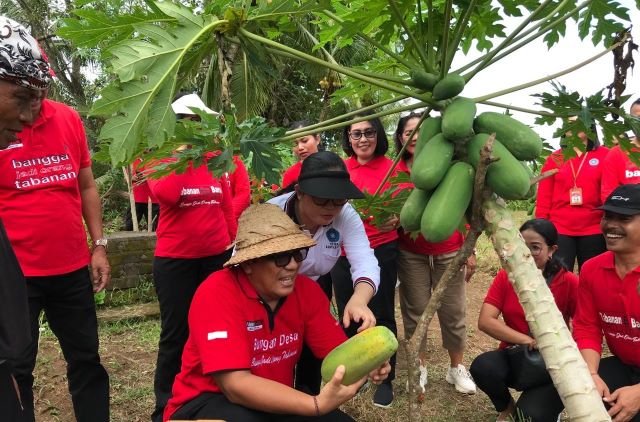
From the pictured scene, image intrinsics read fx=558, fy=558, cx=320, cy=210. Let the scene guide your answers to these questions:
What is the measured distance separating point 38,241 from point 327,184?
4.59 feet

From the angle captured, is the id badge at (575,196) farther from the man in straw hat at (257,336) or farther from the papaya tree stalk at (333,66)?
the papaya tree stalk at (333,66)

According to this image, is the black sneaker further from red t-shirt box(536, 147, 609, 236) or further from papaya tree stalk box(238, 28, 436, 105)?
papaya tree stalk box(238, 28, 436, 105)

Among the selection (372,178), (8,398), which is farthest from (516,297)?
(8,398)

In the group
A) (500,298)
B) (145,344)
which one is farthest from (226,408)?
(145,344)

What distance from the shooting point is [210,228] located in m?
3.47

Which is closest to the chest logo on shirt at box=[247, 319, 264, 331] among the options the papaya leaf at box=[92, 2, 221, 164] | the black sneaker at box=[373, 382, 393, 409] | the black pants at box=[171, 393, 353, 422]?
the black pants at box=[171, 393, 353, 422]

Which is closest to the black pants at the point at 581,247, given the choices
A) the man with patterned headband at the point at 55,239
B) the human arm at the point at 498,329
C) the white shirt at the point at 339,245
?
the human arm at the point at 498,329

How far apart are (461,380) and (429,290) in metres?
0.71

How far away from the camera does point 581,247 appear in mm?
4539

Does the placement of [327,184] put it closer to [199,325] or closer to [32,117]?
[199,325]

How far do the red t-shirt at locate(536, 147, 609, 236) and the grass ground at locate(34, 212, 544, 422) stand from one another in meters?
1.39

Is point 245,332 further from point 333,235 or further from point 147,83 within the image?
point 147,83

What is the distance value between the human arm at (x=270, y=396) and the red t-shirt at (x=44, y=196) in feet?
3.58

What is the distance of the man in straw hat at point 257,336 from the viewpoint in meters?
2.18
